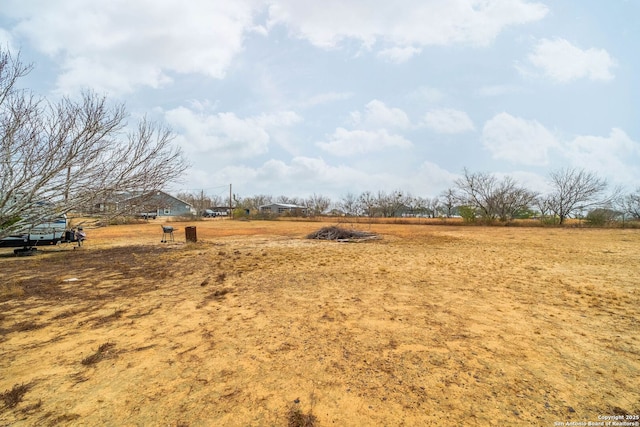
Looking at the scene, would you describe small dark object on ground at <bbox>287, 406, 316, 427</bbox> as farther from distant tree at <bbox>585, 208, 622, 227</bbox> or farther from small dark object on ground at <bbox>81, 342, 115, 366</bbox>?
distant tree at <bbox>585, 208, 622, 227</bbox>

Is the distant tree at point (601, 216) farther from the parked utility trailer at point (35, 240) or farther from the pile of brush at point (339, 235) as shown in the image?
the parked utility trailer at point (35, 240)

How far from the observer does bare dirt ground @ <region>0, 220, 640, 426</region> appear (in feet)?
7.43

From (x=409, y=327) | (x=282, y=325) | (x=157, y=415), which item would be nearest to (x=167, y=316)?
(x=282, y=325)

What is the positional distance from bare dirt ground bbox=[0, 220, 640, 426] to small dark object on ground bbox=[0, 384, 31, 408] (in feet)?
0.05

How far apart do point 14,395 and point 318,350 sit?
2.62m

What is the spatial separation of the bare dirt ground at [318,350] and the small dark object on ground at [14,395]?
0.6 inches

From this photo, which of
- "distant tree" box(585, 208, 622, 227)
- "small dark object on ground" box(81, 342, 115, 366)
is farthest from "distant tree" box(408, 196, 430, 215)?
"small dark object on ground" box(81, 342, 115, 366)

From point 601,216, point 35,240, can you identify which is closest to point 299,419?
point 35,240

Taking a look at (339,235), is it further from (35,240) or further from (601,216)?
(601,216)

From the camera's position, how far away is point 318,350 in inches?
126

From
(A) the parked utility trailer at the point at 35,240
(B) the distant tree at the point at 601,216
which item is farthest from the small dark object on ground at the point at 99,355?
(B) the distant tree at the point at 601,216

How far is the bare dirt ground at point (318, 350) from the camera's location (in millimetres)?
2264

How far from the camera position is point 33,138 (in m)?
3.84

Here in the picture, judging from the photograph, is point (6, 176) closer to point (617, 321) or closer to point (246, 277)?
point (246, 277)
